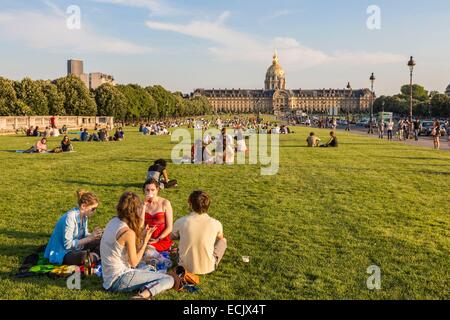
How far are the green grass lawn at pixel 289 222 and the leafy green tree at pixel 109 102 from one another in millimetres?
59927

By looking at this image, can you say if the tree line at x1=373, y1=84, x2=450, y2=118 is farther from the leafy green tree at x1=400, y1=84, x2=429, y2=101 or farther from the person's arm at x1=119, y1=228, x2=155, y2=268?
the person's arm at x1=119, y1=228, x2=155, y2=268

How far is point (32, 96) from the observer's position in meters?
65.2

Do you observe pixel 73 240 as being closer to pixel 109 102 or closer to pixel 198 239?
pixel 198 239

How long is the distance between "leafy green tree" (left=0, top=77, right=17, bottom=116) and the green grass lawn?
45.9m

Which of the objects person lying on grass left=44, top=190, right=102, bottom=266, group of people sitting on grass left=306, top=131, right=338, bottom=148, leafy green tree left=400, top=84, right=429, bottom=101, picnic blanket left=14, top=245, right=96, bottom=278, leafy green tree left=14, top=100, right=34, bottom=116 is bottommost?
picnic blanket left=14, top=245, right=96, bottom=278

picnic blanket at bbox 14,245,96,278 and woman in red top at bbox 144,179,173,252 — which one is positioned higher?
woman in red top at bbox 144,179,173,252

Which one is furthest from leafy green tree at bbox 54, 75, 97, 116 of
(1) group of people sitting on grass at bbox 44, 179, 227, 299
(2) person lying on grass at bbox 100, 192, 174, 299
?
(2) person lying on grass at bbox 100, 192, 174, 299

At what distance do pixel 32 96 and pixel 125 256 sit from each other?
64.3 m

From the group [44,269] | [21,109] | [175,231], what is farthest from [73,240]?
[21,109]

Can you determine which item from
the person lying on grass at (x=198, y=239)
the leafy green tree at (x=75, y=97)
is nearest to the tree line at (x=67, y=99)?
the leafy green tree at (x=75, y=97)

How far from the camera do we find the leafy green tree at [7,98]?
61.0 meters

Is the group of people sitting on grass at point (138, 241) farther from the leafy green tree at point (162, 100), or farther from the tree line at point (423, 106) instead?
the tree line at point (423, 106)

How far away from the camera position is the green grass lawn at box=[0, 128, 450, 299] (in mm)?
6258
